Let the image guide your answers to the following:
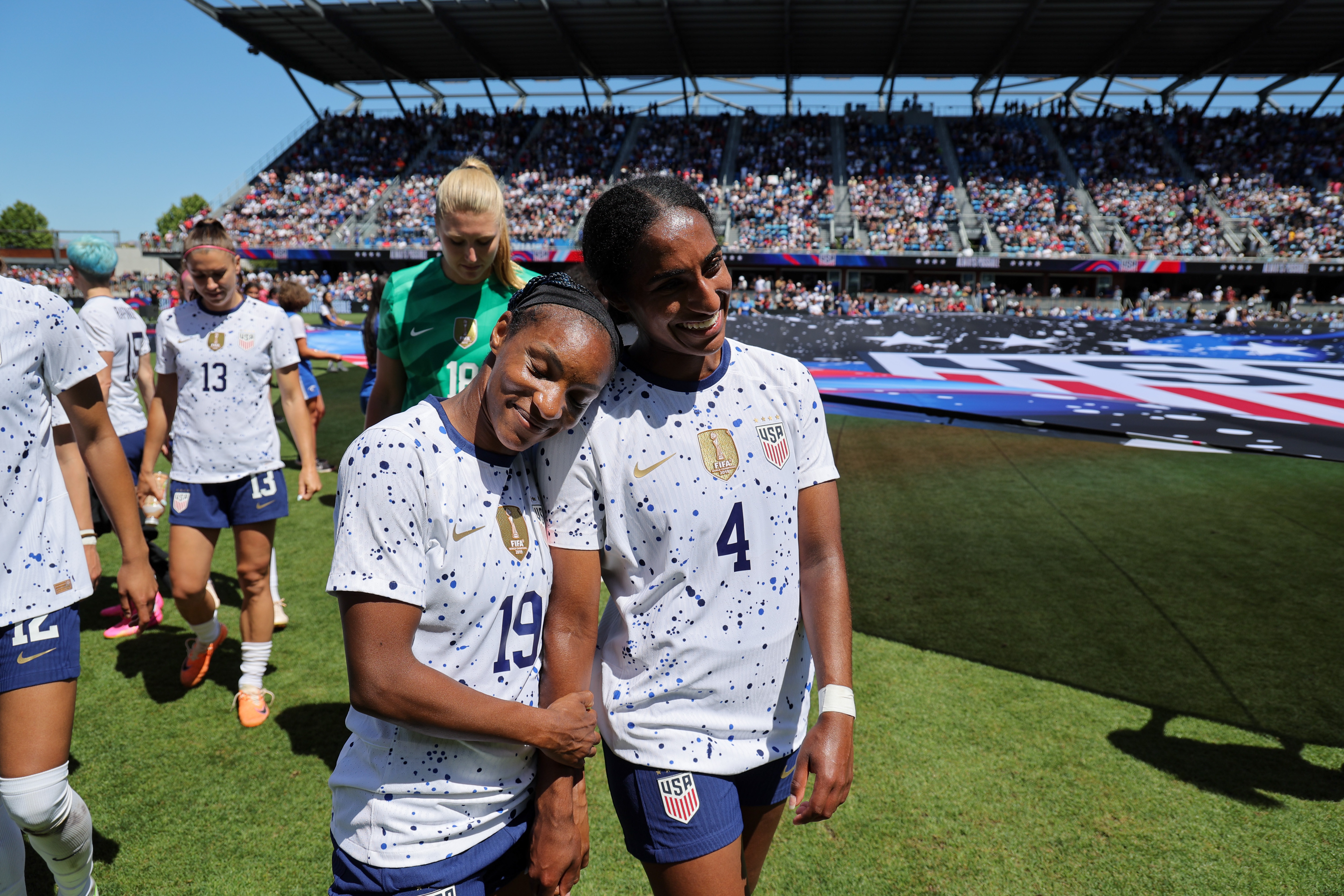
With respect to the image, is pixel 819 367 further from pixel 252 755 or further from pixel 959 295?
pixel 959 295

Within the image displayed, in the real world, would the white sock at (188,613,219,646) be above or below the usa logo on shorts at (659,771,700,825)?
below

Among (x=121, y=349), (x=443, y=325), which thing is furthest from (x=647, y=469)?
(x=121, y=349)

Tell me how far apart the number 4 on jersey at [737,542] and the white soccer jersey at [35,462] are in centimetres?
193

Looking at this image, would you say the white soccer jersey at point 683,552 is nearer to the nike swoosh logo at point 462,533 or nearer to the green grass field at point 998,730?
the nike swoosh logo at point 462,533

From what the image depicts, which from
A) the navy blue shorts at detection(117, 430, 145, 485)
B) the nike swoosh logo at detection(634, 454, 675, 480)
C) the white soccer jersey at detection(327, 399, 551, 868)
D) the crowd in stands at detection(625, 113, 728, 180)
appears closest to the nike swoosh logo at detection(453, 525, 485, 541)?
the white soccer jersey at detection(327, 399, 551, 868)

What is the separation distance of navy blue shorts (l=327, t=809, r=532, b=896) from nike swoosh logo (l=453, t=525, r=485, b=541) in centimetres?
66

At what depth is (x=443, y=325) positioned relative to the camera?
2736mm

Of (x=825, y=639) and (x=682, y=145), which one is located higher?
(x=682, y=145)

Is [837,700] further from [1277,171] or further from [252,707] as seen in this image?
[1277,171]

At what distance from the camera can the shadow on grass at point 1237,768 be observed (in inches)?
A: 130

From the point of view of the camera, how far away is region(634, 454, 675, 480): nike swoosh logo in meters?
1.60

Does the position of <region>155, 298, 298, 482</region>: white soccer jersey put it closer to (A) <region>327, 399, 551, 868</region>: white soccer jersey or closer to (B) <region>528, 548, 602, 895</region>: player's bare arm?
(A) <region>327, 399, 551, 868</region>: white soccer jersey

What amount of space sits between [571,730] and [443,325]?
172cm

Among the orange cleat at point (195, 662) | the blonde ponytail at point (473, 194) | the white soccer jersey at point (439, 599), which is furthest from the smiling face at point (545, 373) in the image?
the orange cleat at point (195, 662)
